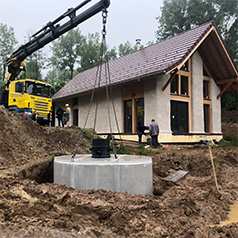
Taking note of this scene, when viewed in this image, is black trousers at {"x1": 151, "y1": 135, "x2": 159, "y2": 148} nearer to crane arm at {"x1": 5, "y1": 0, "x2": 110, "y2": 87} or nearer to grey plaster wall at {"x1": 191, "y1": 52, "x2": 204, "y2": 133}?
grey plaster wall at {"x1": 191, "y1": 52, "x2": 204, "y2": 133}

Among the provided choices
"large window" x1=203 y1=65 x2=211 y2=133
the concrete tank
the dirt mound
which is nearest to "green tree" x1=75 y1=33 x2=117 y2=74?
"large window" x1=203 y1=65 x2=211 y2=133

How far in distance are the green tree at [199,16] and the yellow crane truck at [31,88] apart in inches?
834

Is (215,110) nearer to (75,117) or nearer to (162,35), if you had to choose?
(75,117)

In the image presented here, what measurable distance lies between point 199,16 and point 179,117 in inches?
829

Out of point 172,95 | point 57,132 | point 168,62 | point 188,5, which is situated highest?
point 188,5

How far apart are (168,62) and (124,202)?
401 inches

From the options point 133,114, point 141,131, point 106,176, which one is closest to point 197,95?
point 133,114

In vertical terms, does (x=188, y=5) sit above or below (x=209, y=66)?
above

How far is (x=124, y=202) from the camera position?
171 inches

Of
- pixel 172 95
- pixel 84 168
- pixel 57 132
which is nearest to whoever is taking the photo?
pixel 84 168

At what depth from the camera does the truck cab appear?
12938 mm

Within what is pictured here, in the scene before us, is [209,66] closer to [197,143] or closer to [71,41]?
[197,143]

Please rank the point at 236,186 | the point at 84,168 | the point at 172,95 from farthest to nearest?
the point at 172,95 < the point at 236,186 < the point at 84,168

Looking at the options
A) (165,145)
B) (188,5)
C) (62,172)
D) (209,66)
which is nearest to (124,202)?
(62,172)
